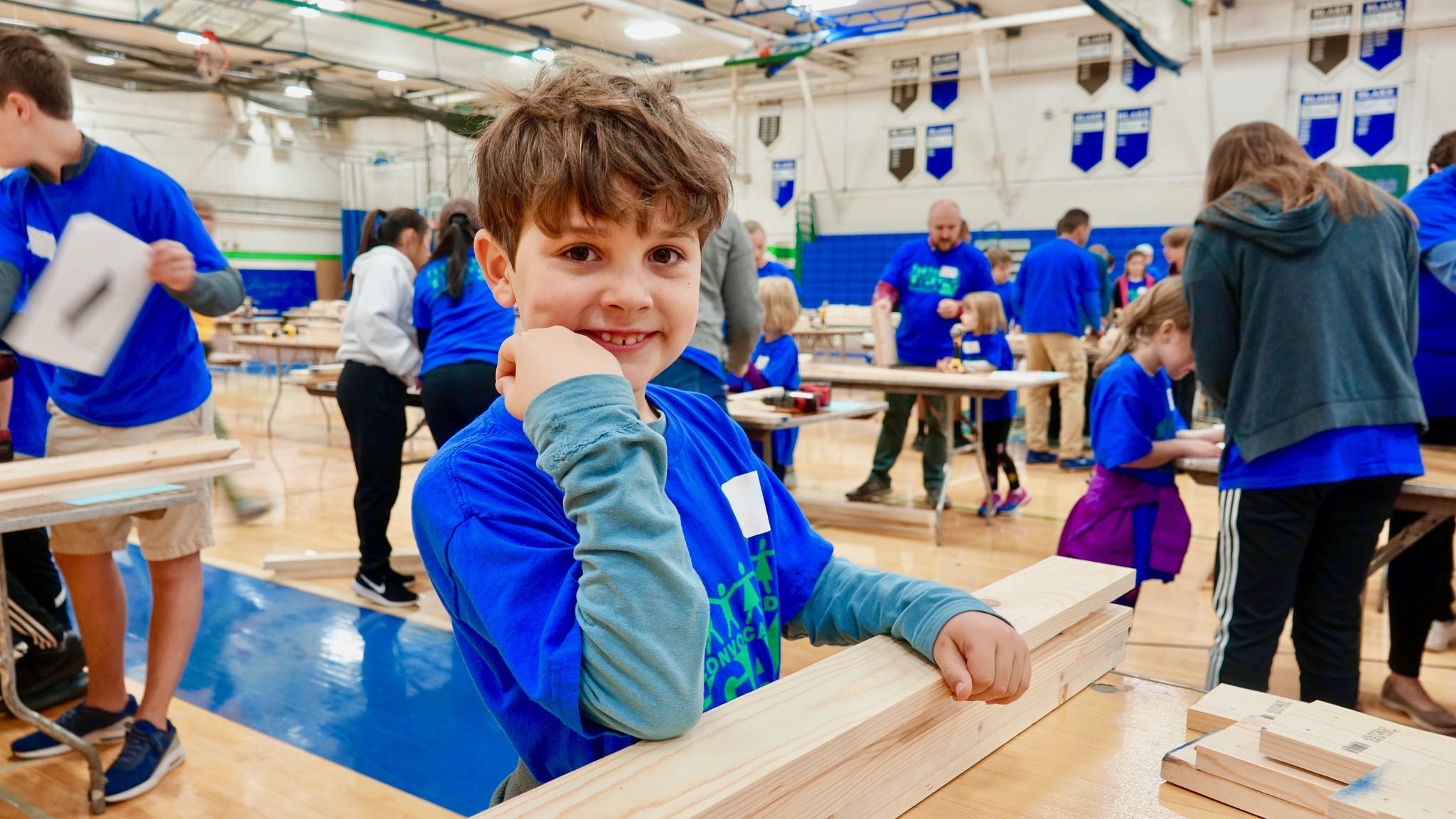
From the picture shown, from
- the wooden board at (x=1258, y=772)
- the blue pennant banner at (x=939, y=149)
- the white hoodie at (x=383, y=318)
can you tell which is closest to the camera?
the wooden board at (x=1258, y=772)

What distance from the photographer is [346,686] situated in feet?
9.16

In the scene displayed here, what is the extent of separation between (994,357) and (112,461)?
4327mm

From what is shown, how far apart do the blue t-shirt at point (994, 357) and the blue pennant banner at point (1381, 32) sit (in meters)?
8.36

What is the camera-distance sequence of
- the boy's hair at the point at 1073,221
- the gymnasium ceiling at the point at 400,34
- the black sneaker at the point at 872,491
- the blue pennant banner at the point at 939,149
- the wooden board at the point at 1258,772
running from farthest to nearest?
the blue pennant banner at the point at 939,149 < the gymnasium ceiling at the point at 400,34 < the boy's hair at the point at 1073,221 < the black sneaker at the point at 872,491 < the wooden board at the point at 1258,772

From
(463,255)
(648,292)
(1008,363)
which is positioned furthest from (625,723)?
(1008,363)

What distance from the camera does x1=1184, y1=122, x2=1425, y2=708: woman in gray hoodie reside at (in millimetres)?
1855

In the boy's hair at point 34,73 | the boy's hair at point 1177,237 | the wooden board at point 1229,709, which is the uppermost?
the boy's hair at point 34,73

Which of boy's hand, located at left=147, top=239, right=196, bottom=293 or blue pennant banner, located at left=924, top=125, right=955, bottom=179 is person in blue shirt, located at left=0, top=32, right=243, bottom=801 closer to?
boy's hand, located at left=147, top=239, right=196, bottom=293

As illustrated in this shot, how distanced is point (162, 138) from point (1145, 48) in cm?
1492

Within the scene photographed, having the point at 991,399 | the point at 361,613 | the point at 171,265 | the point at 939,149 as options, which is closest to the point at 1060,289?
the point at 991,399

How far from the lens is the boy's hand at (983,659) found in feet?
2.73

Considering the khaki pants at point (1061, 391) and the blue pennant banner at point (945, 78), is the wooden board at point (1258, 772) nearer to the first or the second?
the khaki pants at point (1061, 391)

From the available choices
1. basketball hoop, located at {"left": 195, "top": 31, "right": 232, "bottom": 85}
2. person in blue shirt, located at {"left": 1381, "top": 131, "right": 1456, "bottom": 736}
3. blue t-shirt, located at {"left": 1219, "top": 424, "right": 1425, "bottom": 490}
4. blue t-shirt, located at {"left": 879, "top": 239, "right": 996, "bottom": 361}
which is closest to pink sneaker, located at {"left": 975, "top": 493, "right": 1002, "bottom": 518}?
blue t-shirt, located at {"left": 879, "top": 239, "right": 996, "bottom": 361}

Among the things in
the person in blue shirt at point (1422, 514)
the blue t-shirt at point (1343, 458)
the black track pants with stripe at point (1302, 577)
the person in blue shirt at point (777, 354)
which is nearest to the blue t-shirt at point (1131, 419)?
the black track pants with stripe at point (1302, 577)
